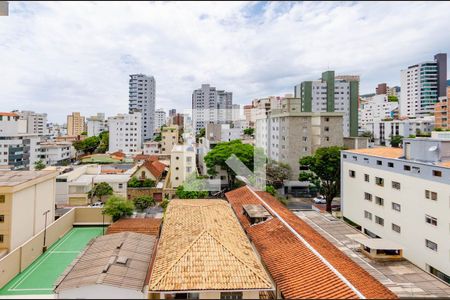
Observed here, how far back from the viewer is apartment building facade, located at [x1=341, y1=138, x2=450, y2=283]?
7215mm

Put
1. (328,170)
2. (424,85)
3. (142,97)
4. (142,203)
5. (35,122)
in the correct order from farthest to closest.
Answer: (35,122) < (142,97) < (424,85) < (142,203) < (328,170)

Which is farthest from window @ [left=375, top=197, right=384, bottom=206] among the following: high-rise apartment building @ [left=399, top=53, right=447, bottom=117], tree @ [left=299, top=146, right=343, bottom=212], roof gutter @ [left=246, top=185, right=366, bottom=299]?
high-rise apartment building @ [left=399, top=53, right=447, bottom=117]

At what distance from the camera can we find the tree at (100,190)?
46.2 feet

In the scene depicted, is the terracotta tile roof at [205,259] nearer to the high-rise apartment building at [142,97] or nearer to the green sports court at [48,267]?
the green sports court at [48,267]

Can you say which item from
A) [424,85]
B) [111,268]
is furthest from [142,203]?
[424,85]

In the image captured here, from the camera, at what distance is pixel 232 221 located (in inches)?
296

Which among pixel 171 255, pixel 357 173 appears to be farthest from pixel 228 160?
pixel 171 255

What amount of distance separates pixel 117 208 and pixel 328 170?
28.1ft

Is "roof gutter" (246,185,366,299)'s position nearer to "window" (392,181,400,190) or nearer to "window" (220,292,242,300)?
"window" (220,292,242,300)

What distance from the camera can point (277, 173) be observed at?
55.0 feet

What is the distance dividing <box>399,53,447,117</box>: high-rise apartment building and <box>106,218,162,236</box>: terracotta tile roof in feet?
123

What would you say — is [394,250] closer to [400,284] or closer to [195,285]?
[400,284]

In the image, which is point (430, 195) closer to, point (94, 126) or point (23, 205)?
point (23, 205)

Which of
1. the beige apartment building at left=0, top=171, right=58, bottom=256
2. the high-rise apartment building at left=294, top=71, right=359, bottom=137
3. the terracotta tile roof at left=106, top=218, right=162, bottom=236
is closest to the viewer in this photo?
the beige apartment building at left=0, top=171, right=58, bottom=256
